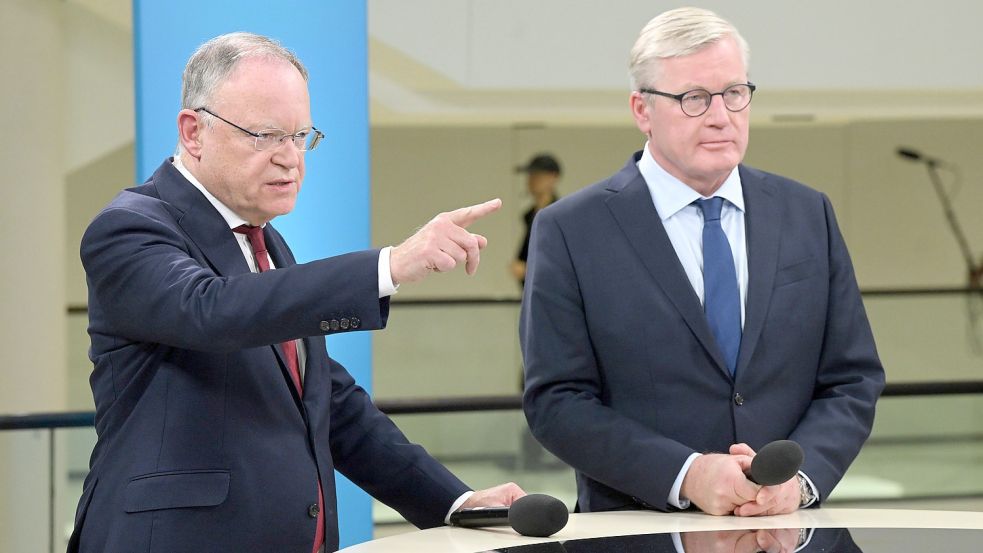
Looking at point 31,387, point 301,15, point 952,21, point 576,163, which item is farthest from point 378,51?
point 576,163

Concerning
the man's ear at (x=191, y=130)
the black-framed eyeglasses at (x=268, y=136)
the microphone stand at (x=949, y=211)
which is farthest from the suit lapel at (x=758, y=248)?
the microphone stand at (x=949, y=211)

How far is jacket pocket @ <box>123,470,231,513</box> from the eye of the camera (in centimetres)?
178

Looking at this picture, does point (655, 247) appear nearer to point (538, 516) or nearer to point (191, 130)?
point (538, 516)

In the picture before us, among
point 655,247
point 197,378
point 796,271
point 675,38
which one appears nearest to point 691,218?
point 655,247

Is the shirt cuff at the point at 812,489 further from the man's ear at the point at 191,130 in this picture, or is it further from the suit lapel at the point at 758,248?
the man's ear at the point at 191,130

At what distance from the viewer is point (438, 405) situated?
180 inches

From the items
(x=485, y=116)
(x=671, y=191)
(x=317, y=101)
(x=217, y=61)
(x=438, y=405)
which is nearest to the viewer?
(x=217, y=61)

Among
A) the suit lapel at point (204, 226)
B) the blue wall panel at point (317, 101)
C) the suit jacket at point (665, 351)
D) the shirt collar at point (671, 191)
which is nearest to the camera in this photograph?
the suit lapel at point (204, 226)

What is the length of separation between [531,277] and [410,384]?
692cm

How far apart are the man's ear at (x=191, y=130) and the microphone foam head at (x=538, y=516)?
0.72 metres

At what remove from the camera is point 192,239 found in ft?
6.15

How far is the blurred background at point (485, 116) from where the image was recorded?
202 inches

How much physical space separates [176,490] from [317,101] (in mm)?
1600

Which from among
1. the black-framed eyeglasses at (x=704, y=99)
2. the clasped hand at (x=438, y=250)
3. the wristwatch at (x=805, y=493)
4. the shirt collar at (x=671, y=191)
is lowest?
the wristwatch at (x=805, y=493)
